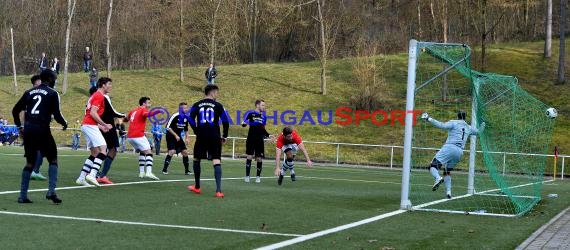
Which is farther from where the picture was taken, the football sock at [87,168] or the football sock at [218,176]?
the football sock at [87,168]

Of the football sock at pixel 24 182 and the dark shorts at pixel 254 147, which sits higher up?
the dark shorts at pixel 254 147

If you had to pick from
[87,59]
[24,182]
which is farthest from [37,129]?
[87,59]

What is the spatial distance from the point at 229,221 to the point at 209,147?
147 inches

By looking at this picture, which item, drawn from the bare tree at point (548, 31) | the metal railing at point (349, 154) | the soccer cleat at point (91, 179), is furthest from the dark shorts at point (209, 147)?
the bare tree at point (548, 31)

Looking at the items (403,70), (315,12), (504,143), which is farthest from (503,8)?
(504,143)

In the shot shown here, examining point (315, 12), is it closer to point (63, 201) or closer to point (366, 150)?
point (366, 150)

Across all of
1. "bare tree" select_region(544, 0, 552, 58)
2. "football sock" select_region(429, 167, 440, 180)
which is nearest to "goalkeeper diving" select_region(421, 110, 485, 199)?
"football sock" select_region(429, 167, 440, 180)

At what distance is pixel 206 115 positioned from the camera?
13375 mm

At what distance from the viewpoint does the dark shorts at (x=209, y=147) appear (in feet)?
44.1

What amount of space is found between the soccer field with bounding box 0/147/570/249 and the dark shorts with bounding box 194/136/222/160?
762mm

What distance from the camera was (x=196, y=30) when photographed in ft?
178

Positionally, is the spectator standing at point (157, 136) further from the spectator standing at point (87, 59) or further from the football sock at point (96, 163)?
the football sock at point (96, 163)

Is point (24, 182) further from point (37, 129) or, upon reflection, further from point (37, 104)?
point (37, 104)

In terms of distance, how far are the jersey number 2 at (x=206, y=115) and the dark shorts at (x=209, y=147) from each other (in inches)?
13.2
